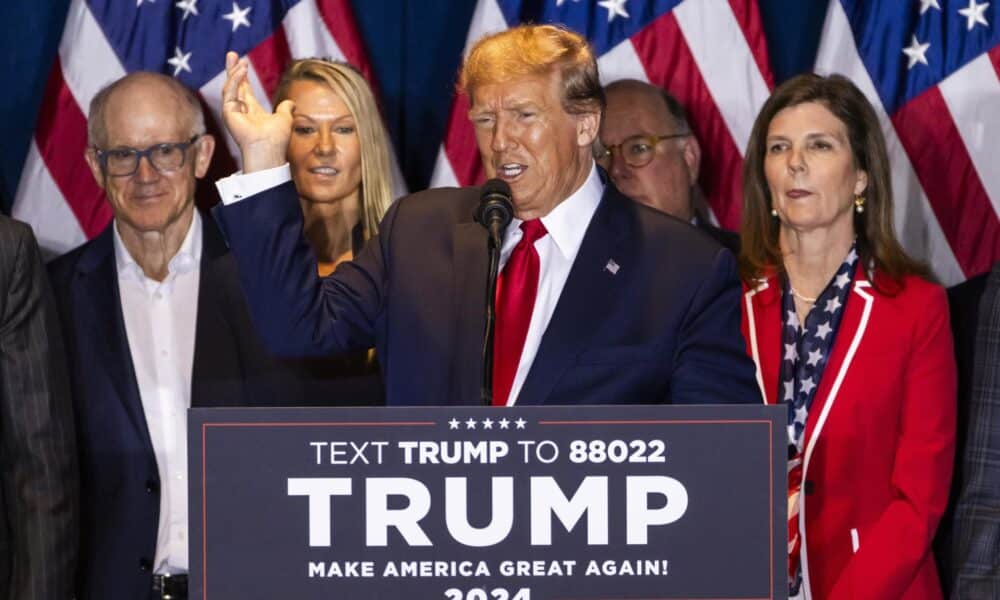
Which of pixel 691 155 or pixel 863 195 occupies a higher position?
pixel 691 155

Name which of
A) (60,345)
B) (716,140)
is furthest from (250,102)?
(716,140)

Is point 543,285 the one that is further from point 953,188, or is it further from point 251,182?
point 953,188

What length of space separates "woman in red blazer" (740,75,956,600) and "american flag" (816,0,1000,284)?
29.2 inches

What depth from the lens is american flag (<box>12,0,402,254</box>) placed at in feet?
13.6

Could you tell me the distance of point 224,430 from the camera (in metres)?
1.89

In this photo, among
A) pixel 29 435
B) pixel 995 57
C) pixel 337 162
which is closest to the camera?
pixel 29 435

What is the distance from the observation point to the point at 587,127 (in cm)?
270

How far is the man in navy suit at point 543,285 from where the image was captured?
252cm

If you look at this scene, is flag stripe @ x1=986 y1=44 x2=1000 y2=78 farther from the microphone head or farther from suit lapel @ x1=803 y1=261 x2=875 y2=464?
the microphone head

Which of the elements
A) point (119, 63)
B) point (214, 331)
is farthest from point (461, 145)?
point (214, 331)

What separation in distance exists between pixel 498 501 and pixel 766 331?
1.49 meters

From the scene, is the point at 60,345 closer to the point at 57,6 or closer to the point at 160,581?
the point at 160,581

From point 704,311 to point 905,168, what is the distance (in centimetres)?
171

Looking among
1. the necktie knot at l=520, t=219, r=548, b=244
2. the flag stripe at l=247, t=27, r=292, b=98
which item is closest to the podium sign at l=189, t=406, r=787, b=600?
the necktie knot at l=520, t=219, r=548, b=244
